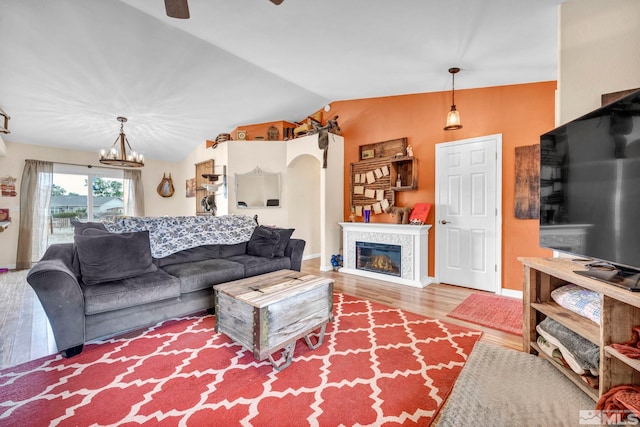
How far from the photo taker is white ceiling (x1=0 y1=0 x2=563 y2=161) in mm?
2162

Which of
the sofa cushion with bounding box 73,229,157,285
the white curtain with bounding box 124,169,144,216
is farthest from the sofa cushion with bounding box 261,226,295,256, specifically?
the white curtain with bounding box 124,169,144,216

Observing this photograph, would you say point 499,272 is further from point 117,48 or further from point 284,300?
point 117,48

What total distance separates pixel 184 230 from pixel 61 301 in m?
1.34

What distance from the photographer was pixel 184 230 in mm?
3100

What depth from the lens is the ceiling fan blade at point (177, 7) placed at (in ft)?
5.21

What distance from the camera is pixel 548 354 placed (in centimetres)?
164

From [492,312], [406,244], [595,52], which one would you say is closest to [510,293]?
[492,312]

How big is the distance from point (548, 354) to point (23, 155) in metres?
7.82

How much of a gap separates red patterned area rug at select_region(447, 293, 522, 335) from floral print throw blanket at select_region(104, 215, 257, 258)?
8.73 feet

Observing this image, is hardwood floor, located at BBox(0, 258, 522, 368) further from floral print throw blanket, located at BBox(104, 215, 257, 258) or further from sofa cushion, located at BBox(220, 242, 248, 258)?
sofa cushion, located at BBox(220, 242, 248, 258)

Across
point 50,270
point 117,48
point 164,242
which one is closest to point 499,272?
point 164,242

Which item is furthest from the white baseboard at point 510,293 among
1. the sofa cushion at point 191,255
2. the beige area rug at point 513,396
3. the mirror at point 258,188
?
the mirror at point 258,188

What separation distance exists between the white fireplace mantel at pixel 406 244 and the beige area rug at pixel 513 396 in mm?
1919

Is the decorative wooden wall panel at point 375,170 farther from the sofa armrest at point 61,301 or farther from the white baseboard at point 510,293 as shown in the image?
the sofa armrest at point 61,301
